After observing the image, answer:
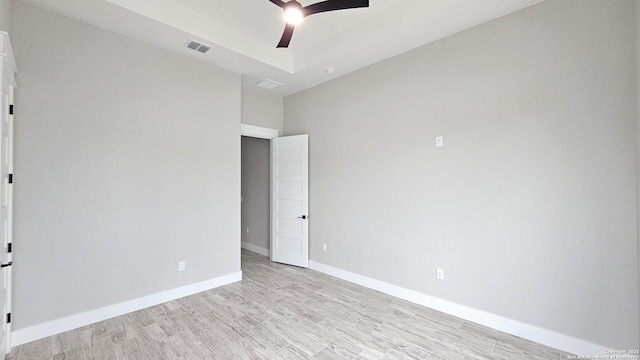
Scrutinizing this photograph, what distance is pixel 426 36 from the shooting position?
3.05 m

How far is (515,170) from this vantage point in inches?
103

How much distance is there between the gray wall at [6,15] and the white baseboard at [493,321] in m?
4.38

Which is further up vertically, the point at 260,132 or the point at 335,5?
the point at 335,5

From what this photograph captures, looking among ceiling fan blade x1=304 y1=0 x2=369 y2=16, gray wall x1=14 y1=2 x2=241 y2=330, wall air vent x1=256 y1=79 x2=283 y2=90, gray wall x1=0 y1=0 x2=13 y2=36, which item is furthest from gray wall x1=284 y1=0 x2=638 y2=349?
gray wall x1=0 y1=0 x2=13 y2=36

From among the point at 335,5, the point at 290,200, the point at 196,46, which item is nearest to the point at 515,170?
the point at 335,5

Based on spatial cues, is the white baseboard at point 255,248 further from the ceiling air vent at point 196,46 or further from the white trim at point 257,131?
the ceiling air vent at point 196,46

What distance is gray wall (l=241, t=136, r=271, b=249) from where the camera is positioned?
215 inches

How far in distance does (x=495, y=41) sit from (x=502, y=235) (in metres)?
1.96

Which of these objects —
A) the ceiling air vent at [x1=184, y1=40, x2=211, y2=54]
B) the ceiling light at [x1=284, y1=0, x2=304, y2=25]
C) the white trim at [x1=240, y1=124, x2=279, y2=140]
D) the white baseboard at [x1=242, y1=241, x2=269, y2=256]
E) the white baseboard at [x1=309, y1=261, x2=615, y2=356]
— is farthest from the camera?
the white baseboard at [x1=242, y1=241, x2=269, y2=256]

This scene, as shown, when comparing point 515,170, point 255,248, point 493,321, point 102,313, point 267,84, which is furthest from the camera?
point 255,248

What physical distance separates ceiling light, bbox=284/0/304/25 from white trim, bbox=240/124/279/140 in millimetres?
2458

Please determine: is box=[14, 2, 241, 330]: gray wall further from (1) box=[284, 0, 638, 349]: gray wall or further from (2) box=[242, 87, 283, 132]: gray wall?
(1) box=[284, 0, 638, 349]: gray wall

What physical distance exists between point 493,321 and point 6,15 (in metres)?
5.18

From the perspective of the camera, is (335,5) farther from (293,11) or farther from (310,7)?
(293,11)
